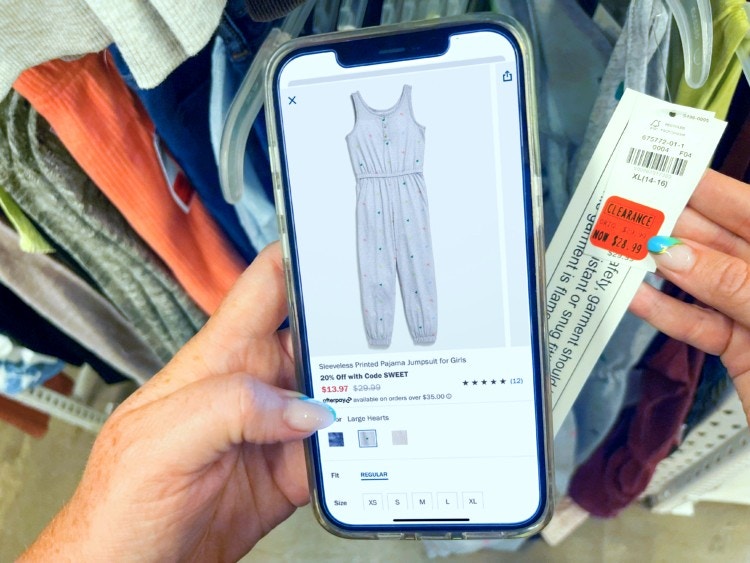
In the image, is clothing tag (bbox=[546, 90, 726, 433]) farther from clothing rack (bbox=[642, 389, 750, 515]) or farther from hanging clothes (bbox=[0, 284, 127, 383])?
hanging clothes (bbox=[0, 284, 127, 383])

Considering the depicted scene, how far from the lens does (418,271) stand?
0.37 meters

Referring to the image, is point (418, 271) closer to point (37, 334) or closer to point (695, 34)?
point (695, 34)

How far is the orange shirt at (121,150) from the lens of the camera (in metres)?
0.35

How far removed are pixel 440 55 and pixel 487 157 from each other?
0.07 metres

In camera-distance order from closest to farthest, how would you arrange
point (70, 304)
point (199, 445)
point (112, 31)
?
point (112, 31) → point (199, 445) → point (70, 304)

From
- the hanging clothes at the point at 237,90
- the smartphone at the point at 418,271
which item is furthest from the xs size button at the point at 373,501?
the hanging clothes at the point at 237,90

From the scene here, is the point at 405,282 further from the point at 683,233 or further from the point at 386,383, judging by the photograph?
the point at 683,233

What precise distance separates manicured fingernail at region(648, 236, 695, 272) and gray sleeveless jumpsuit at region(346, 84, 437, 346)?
0.50 feet

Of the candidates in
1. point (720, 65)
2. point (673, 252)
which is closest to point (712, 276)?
point (673, 252)

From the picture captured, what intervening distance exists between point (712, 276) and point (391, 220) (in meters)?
0.22

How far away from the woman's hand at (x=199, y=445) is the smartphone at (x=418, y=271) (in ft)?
0.12

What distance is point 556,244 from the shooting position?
15.1 inches

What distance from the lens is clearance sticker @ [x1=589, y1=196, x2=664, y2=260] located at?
1.18ft

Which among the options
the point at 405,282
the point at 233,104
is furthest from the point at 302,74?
the point at 405,282
